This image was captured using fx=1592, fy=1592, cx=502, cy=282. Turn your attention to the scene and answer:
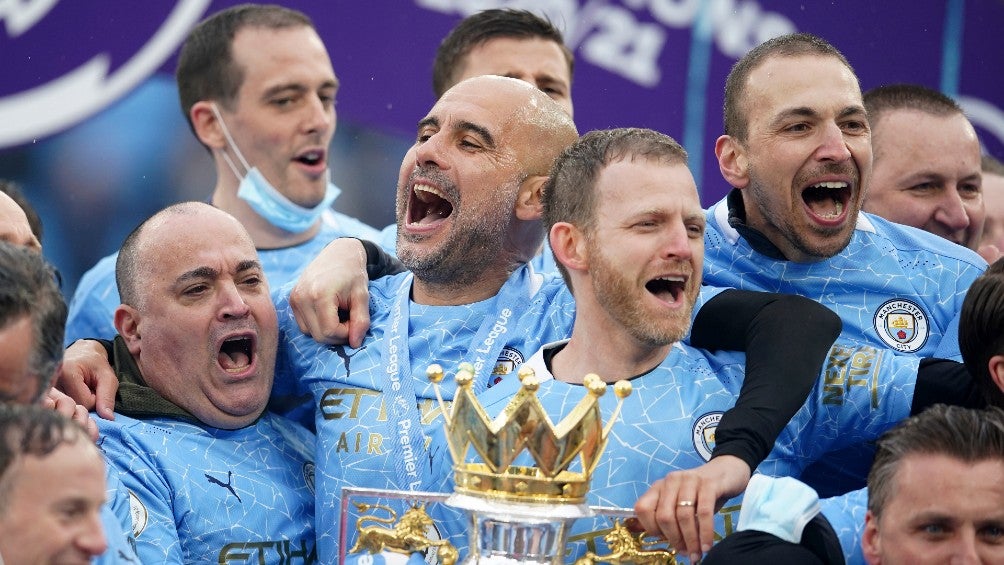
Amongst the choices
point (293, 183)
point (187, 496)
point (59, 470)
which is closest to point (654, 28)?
point (293, 183)

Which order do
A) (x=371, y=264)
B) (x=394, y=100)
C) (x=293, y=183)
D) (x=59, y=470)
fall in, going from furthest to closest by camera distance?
1. (x=394, y=100)
2. (x=293, y=183)
3. (x=371, y=264)
4. (x=59, y=470)

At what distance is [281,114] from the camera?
5012 millimetres

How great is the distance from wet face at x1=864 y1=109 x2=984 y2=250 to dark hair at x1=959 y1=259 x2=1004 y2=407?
108 centimetres

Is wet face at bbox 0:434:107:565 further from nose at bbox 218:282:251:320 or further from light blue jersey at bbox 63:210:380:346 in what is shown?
light blue jersey at bbox 63:210:380:346

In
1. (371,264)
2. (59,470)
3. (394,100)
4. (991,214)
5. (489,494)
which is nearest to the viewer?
(59,470)

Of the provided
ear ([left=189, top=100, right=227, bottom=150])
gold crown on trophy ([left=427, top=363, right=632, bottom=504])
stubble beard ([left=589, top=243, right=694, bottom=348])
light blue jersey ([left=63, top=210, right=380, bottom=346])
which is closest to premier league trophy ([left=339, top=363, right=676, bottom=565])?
gold crown on trophy ([left=427, top=363, right=632, bottom=504])

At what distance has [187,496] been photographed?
332 centimetres

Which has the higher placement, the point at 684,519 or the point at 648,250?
the point at 648,250

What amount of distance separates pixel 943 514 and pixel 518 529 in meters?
0.68

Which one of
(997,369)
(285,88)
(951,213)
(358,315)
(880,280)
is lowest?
(997,369)

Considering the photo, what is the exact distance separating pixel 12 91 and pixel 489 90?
2074 mm

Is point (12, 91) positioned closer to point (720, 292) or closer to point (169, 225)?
point (169, 225)

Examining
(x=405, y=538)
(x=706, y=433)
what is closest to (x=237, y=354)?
(x=405, y=538)

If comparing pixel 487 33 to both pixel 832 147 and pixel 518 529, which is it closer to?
pixel 832 147
